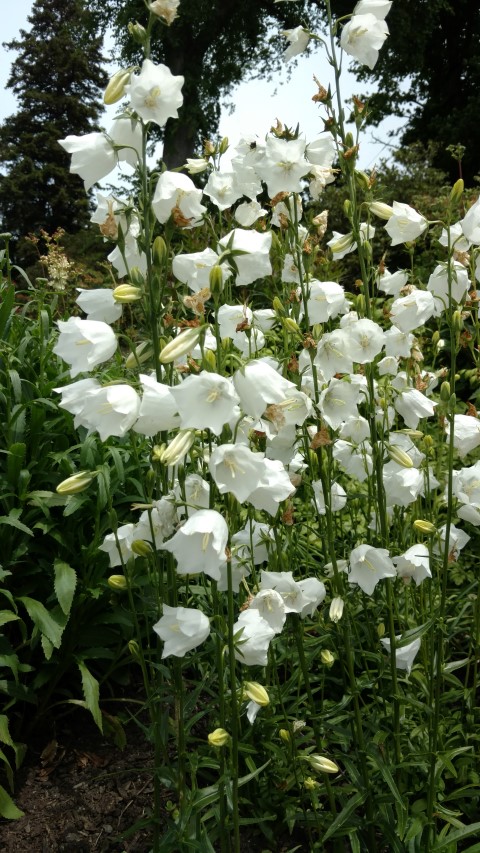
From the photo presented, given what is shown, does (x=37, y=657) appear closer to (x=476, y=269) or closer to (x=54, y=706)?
(x=54, y=706)

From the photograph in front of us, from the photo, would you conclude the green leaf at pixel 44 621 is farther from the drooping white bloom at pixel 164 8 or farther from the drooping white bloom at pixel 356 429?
the drooping white bloom at pixel 164 8

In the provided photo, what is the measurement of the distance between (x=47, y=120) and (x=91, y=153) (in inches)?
1358

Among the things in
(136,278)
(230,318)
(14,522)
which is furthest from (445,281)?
(14,522)

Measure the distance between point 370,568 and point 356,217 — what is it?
36.6 inches

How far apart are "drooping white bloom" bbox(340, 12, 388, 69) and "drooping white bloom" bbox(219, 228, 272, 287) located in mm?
754

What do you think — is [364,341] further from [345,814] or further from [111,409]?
[345,814]

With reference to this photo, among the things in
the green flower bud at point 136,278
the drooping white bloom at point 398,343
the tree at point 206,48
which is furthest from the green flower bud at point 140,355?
the tree at point 206,48

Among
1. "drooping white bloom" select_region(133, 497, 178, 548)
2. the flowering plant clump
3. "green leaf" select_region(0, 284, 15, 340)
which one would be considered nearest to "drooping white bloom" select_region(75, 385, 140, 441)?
the flowering plant clump

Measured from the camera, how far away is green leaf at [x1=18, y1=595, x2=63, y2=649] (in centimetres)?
249

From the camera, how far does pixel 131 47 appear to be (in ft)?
58.7

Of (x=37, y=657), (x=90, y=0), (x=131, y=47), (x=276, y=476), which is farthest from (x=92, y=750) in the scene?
(x=90, y=0)

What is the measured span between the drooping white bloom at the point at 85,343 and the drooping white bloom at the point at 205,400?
24cm

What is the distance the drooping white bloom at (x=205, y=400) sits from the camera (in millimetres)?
1281

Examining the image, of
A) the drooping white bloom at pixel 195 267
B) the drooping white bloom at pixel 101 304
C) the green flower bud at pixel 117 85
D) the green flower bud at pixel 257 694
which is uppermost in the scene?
the green flower bud at pixel 117 85
